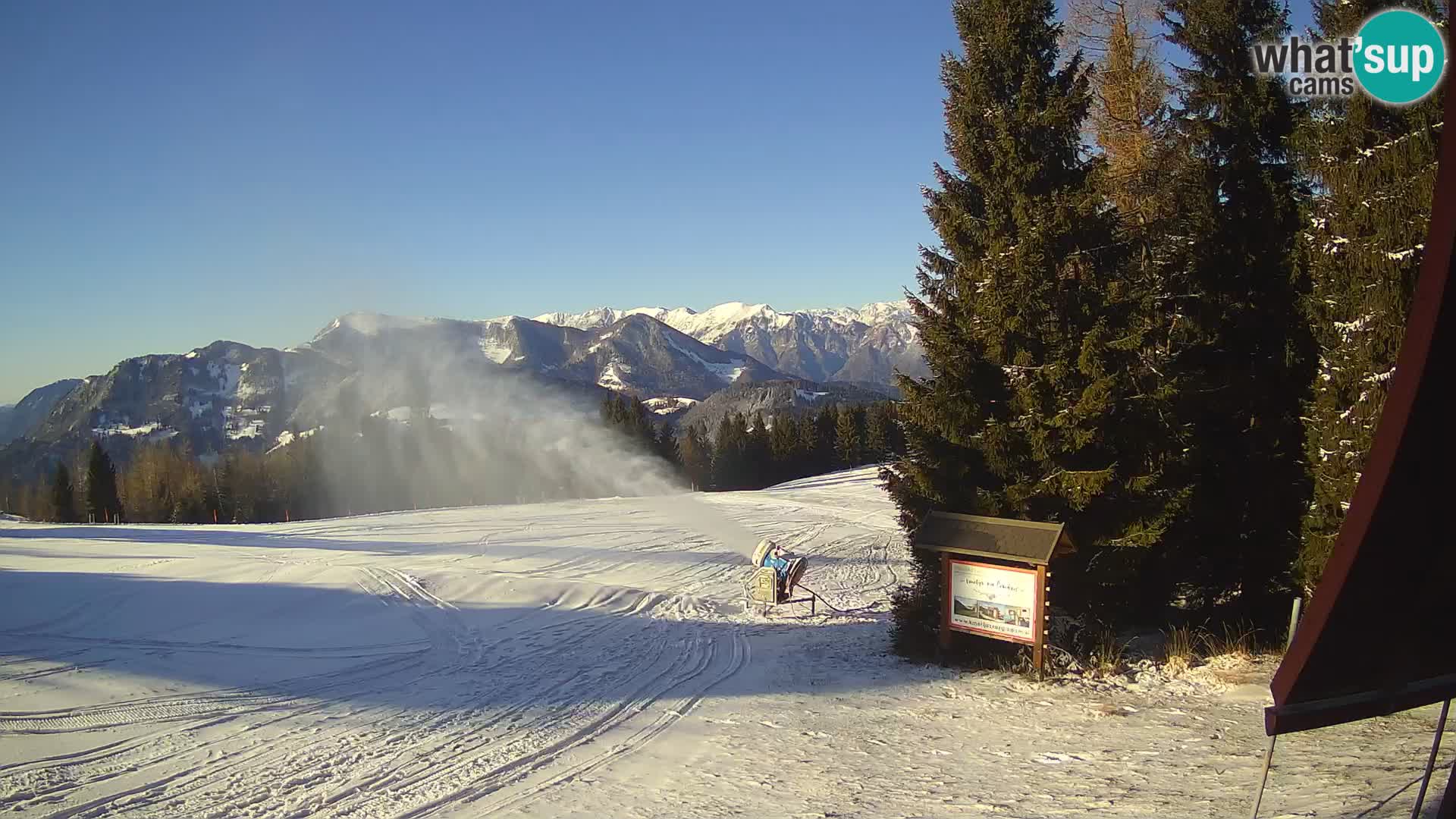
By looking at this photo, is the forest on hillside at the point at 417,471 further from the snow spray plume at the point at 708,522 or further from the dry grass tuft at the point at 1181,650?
the dry grass tuft at the point at 1181,650

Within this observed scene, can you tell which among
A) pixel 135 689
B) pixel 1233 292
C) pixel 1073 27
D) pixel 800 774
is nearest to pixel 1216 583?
pixel 1233 292

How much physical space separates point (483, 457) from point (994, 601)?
10875 cm

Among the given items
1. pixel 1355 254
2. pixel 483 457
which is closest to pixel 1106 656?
pixel 1355 254

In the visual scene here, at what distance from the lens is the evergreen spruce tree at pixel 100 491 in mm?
69125

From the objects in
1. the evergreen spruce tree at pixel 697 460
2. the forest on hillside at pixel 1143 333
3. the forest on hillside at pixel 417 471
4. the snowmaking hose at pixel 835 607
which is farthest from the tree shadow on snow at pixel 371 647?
the evergreen spruce tree at pixel 697 460

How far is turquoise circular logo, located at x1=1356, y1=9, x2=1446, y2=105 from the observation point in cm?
1016

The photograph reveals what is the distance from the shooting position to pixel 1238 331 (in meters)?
13.8

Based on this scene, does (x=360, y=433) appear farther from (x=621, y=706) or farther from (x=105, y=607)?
(x=621, y=706)

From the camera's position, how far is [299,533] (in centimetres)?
3228

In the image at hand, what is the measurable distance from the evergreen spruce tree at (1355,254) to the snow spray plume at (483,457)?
182ft

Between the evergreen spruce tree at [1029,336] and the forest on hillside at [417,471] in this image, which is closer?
the evergreen spruce tree at [1029,336]

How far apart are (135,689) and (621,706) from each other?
6699mm

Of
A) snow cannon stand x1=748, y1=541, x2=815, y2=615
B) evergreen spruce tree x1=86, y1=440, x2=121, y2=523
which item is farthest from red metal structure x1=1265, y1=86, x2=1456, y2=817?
evergreen spruce tree x1=86, y1=440, x2=121, y2=523

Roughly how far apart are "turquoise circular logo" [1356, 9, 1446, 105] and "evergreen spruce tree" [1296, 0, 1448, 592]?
18 centimetres
